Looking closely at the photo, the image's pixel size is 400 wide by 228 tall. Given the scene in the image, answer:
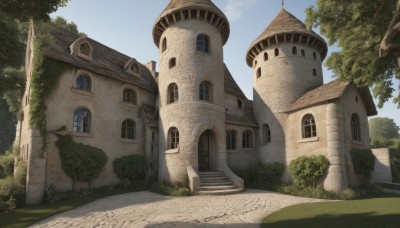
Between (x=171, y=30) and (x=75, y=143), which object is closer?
(x=75, y=143)

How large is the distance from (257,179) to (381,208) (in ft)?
29.5

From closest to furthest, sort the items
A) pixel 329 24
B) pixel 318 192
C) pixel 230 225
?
pixel 230 225 < pixel 329 24 < pixel 318 192

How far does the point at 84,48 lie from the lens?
54.7ft

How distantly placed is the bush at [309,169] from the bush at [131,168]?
1028cm

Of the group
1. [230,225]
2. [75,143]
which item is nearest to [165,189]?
[75,143]

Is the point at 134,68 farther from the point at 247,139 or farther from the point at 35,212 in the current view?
the point at 35,212

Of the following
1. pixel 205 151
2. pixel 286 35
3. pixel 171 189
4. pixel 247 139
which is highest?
pixel 286 35

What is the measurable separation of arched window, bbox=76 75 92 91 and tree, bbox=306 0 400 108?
13512 mm

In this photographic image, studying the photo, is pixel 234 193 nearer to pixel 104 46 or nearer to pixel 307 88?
pixel 307 88

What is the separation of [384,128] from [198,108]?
80780 millimetres

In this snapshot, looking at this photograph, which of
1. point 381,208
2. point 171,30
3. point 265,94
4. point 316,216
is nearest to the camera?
point 316,216

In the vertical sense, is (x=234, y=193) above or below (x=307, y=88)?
below

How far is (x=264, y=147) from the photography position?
19656mm

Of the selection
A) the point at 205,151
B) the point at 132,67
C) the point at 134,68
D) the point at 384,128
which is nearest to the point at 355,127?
the point at 205,151
